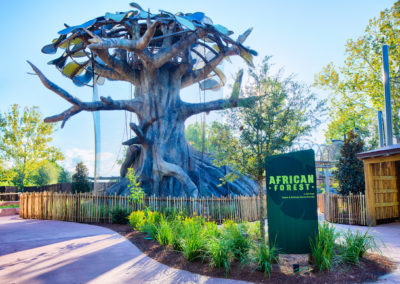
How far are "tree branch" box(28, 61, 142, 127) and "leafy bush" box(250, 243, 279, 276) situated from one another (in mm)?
13829

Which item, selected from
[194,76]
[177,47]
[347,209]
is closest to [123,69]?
[177,47]

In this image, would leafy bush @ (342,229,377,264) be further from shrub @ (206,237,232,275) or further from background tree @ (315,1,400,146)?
background tree @ (315,1,400,146)

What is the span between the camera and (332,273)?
5527 millimetres

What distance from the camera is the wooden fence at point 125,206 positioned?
13414mm

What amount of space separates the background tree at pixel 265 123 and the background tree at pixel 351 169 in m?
7.46

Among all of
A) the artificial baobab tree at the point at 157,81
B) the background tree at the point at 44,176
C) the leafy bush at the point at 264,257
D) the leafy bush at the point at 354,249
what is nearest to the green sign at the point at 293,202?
the leafy bush at the point at 264,257

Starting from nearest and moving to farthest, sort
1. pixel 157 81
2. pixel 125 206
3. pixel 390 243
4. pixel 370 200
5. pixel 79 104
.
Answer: pixel 390 243, pixel 370 200, pixel 125 206, pixel 79 104, pixel 157 81

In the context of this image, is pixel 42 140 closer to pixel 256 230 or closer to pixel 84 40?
pixel 84 40

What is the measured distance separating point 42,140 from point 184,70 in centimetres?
1894

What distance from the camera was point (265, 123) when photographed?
807 centimetres

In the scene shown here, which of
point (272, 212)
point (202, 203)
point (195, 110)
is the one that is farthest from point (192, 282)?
point (195, 110)

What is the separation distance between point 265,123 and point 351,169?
8.41 metres

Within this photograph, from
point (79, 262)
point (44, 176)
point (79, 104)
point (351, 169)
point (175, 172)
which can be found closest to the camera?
point (79, 262)

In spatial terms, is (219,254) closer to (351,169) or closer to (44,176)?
(351,169)
